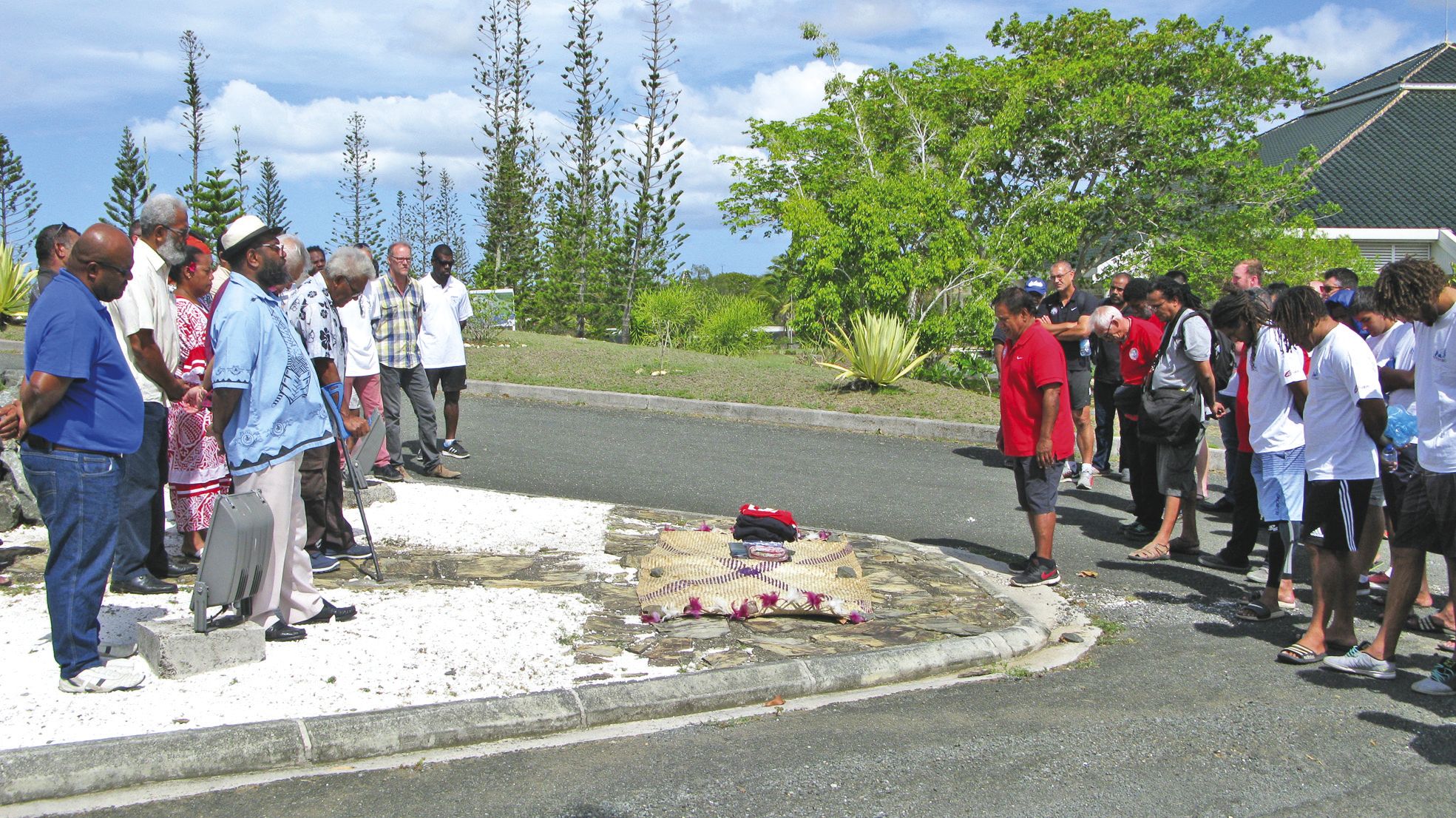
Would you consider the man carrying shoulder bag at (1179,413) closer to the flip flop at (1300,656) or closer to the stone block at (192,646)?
the flip flop at (1300,656)

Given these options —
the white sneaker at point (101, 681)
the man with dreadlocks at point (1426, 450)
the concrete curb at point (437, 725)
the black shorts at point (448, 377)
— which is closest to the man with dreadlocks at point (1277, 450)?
the man with dreadlocks at point (1426, 450)

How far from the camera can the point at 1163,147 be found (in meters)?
22.1

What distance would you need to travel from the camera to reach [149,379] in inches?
215

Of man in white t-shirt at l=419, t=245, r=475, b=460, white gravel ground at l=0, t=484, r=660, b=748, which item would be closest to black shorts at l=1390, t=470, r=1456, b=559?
white gravel ground at l=0, t=484, r=660, b=748

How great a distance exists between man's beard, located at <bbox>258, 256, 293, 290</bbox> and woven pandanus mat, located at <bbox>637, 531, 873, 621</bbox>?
7.82 feet

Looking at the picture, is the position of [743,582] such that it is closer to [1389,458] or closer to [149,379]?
[149,379]

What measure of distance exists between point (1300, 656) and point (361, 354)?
647 cm

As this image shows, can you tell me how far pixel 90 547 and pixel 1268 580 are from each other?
19.6 ft

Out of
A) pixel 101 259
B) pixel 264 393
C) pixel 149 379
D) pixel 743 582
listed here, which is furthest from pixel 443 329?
pixel 101 259

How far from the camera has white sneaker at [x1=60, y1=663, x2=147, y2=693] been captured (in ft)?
13.9

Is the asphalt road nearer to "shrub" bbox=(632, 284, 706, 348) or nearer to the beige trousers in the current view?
the beige trousers

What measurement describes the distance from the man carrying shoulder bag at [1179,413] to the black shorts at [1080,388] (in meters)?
2.31

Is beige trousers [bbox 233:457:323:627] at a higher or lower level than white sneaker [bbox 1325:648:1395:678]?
higher

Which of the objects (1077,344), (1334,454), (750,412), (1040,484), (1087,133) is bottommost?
(750,412)
